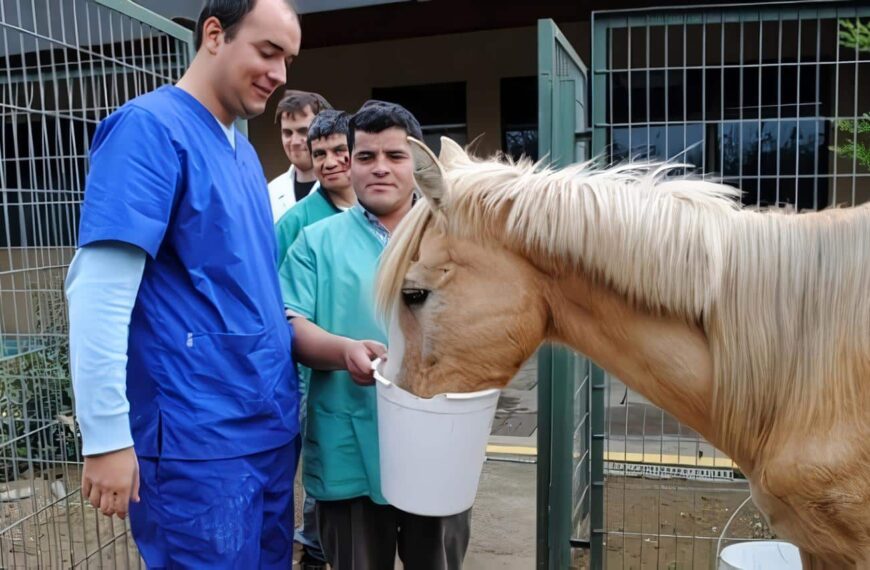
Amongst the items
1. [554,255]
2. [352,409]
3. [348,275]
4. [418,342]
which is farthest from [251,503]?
[554,255]

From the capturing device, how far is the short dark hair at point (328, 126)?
9.70 ft

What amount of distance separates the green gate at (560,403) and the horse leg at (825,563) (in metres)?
0.98

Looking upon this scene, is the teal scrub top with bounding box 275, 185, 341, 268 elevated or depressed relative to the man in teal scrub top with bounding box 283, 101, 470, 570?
elevated

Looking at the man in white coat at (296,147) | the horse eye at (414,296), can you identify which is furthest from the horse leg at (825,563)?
the man in white coat at (296,147)

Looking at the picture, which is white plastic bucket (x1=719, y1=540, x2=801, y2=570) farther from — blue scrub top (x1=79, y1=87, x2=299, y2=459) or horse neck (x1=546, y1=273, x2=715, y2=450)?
blue scrub top (x1=79, y1=87, x2=299, y2=459)

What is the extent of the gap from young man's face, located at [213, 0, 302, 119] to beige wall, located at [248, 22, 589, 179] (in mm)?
7177

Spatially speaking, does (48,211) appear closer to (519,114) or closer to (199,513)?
(199,513)

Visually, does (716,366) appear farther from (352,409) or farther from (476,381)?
(352,409)

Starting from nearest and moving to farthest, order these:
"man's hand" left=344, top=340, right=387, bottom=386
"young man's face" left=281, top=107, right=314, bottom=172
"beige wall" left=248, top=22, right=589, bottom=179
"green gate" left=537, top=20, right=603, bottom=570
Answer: "man's hand" left=344, top=340, right=387, bottom=386, "green gate" left=537, top=20, right=603, bottom=570, "young man's face" left=281, top=107, right=314, bottom=172, "beige wall" left=248, top=22, right=589, bottom=179

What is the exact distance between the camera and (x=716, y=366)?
154cm

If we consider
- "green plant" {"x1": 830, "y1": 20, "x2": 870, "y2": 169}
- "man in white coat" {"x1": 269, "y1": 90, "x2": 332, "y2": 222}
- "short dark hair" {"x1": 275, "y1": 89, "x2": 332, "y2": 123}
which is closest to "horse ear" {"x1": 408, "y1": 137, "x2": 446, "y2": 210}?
"green plant" {"x1": 830, "y1": 20, "x2": 870, "y2": 169}

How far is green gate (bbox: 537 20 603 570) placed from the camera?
2.47 m

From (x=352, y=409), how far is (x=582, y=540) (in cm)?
153

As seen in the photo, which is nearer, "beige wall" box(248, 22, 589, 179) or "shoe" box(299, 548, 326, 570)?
"shoe" box(299, 548, 326, 570)
